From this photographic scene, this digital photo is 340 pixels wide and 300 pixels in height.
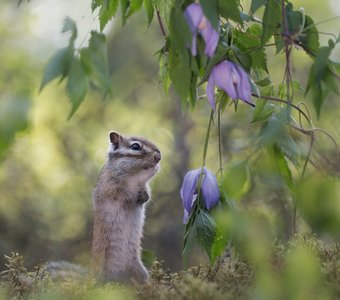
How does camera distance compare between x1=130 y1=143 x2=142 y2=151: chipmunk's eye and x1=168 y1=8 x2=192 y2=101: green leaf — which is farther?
x1=130 y1=143 x2=142 y2=151: chipmunk's eye

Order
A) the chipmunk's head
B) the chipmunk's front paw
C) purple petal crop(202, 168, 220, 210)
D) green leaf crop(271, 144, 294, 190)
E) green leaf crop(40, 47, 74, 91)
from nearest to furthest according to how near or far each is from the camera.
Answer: green leaf crop(40, 47, 74, 91) → green leaf crop(271, 144, 294, 190) → purple petal crop(202, 168, 220, 210) → the chipmunk's front paw → the chipmunk's head

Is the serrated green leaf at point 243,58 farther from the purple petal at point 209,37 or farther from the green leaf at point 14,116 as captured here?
the green leaf at point 14,116

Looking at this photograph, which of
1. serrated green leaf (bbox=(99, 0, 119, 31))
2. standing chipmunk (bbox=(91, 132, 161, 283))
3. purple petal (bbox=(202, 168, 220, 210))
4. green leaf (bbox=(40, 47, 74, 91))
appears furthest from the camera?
standing chipmunk (bbox=(91, 132, 161, 283))

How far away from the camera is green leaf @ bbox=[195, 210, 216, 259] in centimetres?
176

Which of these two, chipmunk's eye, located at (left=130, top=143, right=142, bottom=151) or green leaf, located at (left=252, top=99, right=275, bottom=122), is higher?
green leaf, located at (left=252, top=99, right=275, bottom=122)

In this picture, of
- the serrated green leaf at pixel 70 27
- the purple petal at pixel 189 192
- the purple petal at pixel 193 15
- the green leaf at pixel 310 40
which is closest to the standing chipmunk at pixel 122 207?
the purple petal at pixel 189 192

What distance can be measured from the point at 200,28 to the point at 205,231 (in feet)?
1.67

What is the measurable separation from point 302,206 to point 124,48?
588cm

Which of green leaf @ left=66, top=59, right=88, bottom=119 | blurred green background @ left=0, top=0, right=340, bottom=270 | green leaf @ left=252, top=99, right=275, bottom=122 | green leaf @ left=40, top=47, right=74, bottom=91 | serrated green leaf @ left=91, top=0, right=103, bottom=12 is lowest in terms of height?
blurred green background @ left=0, top=0, right=340, bottom=270

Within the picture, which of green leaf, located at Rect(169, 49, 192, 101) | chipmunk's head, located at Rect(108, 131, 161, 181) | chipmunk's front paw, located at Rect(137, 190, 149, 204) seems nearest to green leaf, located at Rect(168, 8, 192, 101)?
green leaf, located at Rect(169, 49, 192, 101)

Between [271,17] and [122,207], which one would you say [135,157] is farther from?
[271,17]

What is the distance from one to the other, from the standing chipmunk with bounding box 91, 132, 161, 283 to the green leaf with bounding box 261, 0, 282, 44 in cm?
122

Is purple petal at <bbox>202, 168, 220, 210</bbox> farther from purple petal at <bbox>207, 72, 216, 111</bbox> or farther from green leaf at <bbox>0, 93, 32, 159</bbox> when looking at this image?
green leaf at <bbox>0, 93, 32, 159</bbox>

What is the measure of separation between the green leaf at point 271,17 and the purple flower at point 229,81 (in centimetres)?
9
